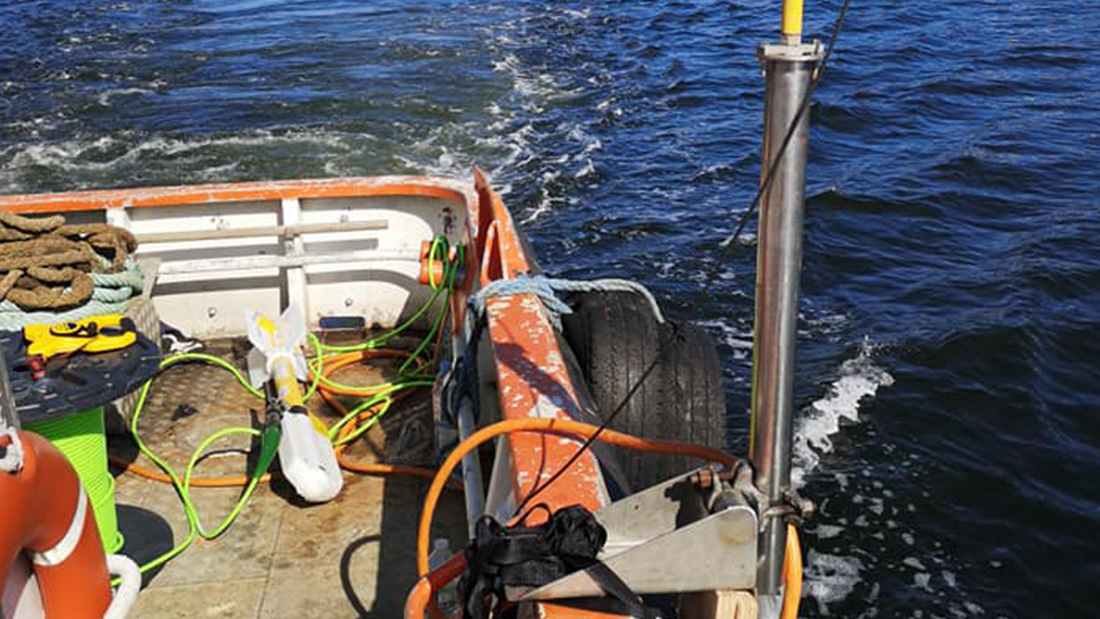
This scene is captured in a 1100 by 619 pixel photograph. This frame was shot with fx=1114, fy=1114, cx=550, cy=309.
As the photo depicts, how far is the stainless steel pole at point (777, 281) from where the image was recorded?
1885mm

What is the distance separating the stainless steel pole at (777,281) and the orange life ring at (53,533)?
1.43 meters

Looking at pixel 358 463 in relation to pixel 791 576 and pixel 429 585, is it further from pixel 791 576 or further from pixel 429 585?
pixel 791 576

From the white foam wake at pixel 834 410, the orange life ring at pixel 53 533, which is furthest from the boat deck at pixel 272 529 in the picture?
the white foam wake at pixel 834 410

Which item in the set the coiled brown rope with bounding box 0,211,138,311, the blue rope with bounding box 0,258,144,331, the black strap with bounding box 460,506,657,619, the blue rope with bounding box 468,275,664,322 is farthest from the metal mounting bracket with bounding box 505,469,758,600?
the coiled brown rope with bounding box 0,211,138,311

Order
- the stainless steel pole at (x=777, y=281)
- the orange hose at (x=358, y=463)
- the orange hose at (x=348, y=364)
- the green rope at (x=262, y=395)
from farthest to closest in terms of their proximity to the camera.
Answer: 1. the orange hose at (x=348, y=364)
2. the orange hose at (x=358, y=463)
3. the green rope at (x=262, y=395)
4. the stainless steel pole at (x=777, y=281)

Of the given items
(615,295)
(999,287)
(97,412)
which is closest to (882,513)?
(615,295)

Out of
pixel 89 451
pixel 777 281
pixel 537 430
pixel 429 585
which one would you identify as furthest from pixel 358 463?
pixel 777 281

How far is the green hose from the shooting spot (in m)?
3.21

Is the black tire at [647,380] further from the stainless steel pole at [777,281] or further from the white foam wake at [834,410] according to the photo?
the white foam wake at [834,410]

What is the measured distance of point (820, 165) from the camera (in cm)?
1112

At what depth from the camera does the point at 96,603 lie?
2.53 meters

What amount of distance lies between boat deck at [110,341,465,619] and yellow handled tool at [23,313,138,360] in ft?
2.99

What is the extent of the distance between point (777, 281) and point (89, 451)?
2.28 m

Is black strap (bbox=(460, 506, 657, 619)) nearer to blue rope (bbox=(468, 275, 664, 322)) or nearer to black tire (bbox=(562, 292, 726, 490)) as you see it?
black tire (bbox=(562, 292, 726, 490))
